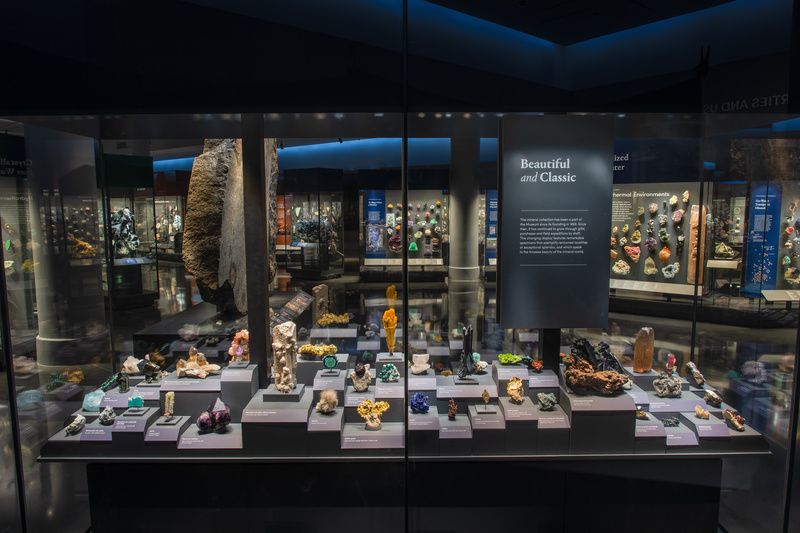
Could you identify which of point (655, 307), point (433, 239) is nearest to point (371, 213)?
point (433, 239)

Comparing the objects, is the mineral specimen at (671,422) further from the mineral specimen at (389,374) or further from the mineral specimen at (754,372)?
the mineral specimen at (389,374)

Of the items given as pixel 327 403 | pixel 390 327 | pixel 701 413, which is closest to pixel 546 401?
pixel 701 413

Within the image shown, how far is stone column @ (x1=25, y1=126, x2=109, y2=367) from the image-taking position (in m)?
2.27

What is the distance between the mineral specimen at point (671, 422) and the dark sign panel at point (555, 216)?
93 cm

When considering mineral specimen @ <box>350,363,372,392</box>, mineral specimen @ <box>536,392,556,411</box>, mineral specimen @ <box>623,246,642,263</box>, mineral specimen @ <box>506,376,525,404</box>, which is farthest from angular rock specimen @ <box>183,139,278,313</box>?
mineral specimen @ <box>623,246,642,263</box>

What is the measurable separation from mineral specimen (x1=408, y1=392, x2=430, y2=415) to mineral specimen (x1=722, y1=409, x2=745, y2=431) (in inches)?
60.1

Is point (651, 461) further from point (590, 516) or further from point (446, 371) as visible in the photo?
point (446, 371)

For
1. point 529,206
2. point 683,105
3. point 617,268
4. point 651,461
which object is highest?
point 683,105

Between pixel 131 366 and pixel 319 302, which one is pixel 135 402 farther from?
pixel 319 302

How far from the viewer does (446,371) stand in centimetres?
306

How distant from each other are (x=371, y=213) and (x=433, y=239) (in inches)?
22.4

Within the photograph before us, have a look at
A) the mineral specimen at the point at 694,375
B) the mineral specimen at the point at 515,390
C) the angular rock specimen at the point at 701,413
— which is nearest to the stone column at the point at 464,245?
the mineral specimen at the point at 515,390

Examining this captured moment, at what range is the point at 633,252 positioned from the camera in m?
3.29

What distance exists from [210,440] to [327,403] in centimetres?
62
